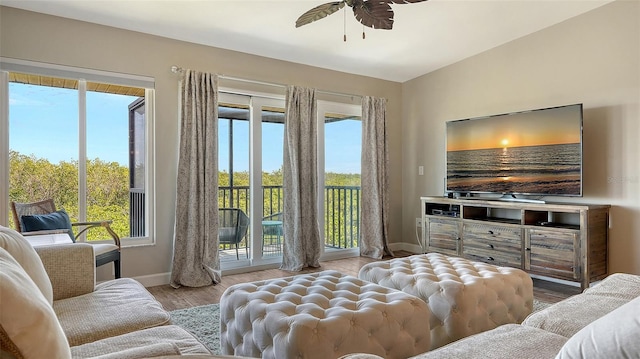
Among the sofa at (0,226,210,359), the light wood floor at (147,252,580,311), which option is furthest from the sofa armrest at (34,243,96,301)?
the light wood floor at (147,252,580,311)

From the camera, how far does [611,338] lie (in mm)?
793

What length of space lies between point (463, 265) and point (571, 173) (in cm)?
178

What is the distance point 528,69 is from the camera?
13.6ft

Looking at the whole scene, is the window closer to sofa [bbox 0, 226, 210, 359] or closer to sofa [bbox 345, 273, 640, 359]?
sofa [bbox 0, 226, 210, 359]

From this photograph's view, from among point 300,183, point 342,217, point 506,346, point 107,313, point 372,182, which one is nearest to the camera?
point 506,346

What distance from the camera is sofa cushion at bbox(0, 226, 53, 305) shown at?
146 centimetres

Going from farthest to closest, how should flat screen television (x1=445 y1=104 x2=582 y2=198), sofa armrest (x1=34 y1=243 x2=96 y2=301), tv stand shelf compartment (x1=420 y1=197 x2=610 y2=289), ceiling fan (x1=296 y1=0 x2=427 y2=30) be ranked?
flat screen television (x1=445 y1=104 x2=582 y2=198), tv stand shelf compartment (x1=420 y1=197 x2=610 y2=289), ceiling fan (x1=296 y1=0 x2=427 y2=30), sofa armrest (x1=34 y1=243 x2=96 y2=301)

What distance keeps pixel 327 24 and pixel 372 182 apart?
2138 millimetres

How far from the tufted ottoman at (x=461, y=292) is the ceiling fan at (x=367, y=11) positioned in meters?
1.68

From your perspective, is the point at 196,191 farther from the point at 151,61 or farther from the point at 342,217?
the point at 342,217

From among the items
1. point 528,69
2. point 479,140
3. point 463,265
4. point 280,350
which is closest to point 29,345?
point 280,350

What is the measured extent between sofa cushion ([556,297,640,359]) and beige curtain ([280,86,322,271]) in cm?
360

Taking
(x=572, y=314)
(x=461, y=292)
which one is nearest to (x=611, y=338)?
(x=572, y=314)

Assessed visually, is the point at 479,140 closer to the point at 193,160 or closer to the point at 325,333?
the point at 193,160
